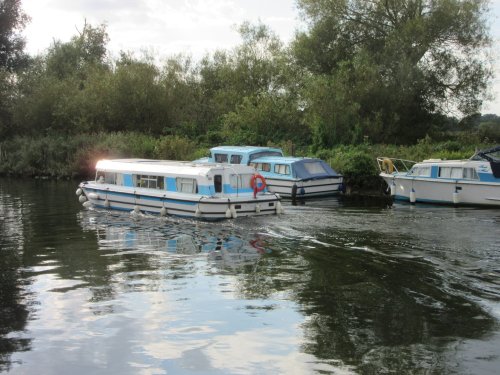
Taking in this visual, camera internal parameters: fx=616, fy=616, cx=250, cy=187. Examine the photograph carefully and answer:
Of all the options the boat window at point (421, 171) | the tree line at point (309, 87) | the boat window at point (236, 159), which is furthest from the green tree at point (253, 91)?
the boat window at point (421, 171)

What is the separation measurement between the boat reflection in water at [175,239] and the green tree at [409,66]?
18.6 metres

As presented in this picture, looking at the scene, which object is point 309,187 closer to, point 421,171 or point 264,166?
point 264,166

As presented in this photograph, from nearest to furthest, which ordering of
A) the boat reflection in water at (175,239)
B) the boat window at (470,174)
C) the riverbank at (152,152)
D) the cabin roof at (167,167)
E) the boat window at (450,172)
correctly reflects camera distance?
the boat reflection in water at (175,239) → the cabin roof at (167,167) → the boat window at (470,174) → the boat window at (450,172) → the riverbank at (152,152)

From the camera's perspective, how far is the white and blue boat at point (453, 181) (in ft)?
88.8

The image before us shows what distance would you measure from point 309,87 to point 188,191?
18.0 m

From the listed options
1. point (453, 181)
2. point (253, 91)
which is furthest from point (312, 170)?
point (253, 91)

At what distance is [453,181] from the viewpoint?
27844mm

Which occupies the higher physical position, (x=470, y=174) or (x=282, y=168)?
(x=282, y=168)

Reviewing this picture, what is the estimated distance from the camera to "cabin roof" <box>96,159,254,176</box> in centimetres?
2438

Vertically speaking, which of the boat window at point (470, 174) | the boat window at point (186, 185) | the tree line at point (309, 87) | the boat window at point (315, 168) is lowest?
the boat window at point (186, 185)

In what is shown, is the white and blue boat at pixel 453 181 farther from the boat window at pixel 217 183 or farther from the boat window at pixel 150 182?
the boat window at pixel 150 182

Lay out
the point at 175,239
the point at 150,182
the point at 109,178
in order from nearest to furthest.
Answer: the point at 175,239, the point at 150,182, the point at 109,178

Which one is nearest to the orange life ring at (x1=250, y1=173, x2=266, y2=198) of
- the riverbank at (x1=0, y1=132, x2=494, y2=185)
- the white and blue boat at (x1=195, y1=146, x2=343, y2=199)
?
the white and blue boat at (x1=195, y1=146, x2=343, y2=199)

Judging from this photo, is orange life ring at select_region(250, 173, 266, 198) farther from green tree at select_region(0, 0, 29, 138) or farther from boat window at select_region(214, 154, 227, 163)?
green tree at select_region(0, 0, 29, 138)
